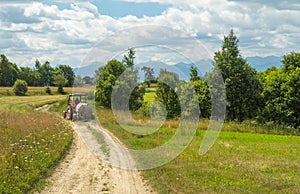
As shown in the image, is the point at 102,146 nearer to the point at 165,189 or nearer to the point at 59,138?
the point at 59,138

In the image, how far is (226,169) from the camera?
16.6 meters

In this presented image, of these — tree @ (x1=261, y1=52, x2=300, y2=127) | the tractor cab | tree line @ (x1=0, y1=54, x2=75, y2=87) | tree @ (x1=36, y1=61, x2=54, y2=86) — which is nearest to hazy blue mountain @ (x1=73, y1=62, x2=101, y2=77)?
the tractor cab

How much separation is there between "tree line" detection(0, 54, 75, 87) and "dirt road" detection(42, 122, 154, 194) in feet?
308

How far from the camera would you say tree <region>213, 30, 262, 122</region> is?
4512cm

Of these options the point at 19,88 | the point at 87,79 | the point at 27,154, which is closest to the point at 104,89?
the point at 87,79

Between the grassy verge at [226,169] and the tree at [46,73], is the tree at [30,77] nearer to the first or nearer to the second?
the tree at [46,73]

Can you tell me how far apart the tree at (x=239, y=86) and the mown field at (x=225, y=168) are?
1724 centimetres

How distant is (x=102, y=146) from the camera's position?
21.6 metres

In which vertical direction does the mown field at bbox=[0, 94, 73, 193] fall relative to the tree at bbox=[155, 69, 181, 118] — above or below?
below

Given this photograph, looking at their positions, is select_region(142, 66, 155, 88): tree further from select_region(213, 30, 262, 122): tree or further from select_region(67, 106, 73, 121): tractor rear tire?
select_region(213, 30, 262, 122): tree

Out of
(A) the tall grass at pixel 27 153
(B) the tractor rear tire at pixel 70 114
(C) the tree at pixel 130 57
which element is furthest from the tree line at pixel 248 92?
(A) the tall grass at pixel 27 153

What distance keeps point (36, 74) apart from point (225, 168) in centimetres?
13197

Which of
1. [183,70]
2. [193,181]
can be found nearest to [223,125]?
[183,70]

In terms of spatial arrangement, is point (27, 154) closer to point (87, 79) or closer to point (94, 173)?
point (94, 173)
